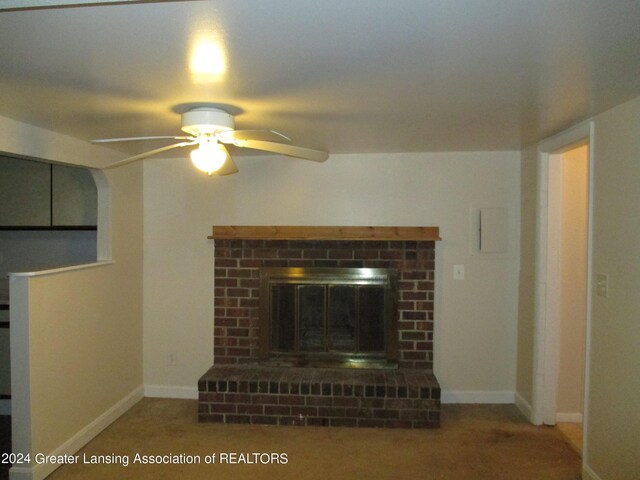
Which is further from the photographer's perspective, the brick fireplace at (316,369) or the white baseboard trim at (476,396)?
the white baseboard trim at (476,396)

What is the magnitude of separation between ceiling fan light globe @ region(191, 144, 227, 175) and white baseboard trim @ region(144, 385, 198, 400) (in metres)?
2.34

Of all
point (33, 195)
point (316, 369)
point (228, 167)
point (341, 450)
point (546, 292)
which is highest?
point (228, 167)

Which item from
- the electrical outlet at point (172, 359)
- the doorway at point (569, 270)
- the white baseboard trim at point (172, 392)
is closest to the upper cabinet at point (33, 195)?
the electrical outlet at point (172, 359)

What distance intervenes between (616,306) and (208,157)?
7.10 ft

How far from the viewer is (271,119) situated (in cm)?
228

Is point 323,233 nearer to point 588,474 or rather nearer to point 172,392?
point 172,392

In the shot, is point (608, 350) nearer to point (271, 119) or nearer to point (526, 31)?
point (526, 31)

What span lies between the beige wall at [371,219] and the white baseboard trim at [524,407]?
10 cm

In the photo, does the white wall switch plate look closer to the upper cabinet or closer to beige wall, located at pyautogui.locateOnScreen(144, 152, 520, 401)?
beige wall, located at pyautogui.locateOnScreen(144, 152, 520, 401)

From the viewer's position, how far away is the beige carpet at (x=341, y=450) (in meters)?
2.49

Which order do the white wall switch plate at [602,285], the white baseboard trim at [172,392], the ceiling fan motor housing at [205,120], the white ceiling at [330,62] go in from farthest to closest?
the white baseboard trim at [172,392], the white wall switch plate at [602,285], the ceiling fan motor housing at [205,120], the white ceiling at [330,62]

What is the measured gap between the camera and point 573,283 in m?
3.07

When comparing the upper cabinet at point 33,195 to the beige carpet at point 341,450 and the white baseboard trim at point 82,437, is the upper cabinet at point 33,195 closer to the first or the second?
the white baseboard trim at point 82,437

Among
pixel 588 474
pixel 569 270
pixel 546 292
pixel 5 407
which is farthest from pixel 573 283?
pixel 5 407
